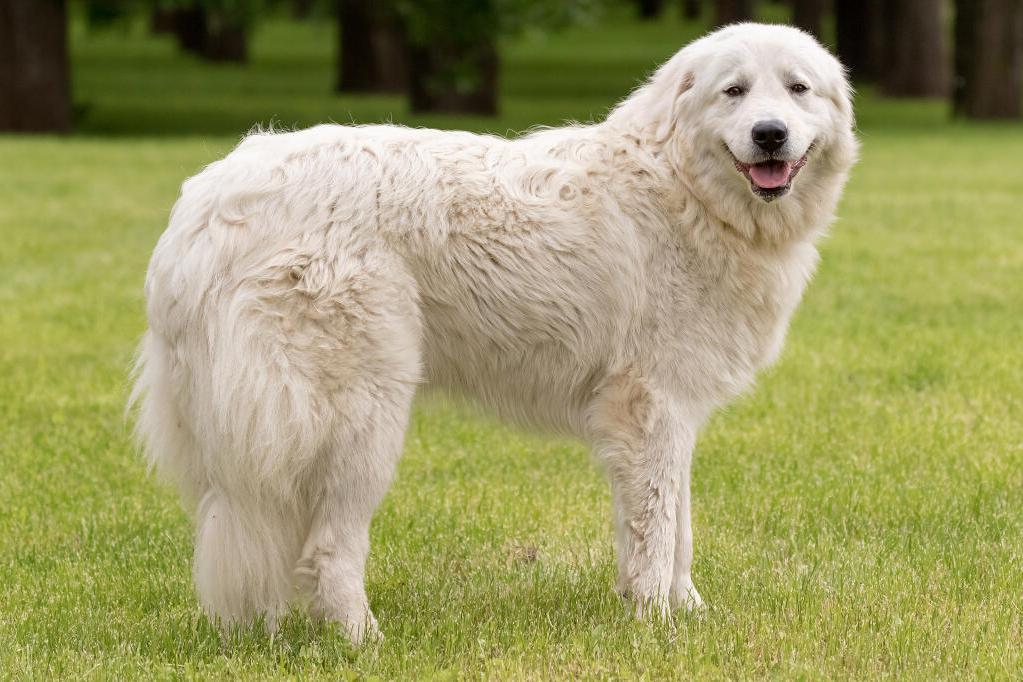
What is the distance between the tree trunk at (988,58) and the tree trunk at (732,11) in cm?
400

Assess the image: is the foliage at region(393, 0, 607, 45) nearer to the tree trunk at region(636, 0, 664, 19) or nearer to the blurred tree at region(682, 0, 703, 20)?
the blurred tree at region(682, 0, 703, 20)

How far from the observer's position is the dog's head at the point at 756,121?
4.50m

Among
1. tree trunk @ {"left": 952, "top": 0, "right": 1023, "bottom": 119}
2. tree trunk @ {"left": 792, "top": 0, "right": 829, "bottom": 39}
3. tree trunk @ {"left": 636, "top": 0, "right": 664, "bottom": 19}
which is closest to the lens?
tree trunk @ {"left": 952, "top": 0, "right": 1023, "bottom": 119}

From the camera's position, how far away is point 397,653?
169 inches

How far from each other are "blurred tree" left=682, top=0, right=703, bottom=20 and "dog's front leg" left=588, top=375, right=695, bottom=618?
43.3 metres

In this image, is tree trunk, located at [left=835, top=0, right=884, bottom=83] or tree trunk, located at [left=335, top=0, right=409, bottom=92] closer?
tree trunk, located at [left=335, top=0, right=409, bottom=92]

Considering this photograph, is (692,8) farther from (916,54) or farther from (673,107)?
(673,107)

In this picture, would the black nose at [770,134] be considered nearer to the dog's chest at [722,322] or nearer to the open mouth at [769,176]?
the open mouth at [769,176]

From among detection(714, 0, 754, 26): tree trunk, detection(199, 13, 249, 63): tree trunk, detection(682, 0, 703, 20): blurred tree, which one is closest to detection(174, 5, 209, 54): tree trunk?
detection(199, 13, 249, 63): tree trunk

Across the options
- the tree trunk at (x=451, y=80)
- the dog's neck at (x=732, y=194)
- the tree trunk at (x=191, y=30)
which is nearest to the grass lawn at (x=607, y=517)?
the dog's neck at (x=732, y=194)

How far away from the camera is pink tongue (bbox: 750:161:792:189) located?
14.9 ft

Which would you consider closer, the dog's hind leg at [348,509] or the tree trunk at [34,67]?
the dog's hind leg at [348,509]

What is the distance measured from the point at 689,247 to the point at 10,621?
8.17ft

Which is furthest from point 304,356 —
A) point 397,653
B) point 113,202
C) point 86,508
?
point 113,202
